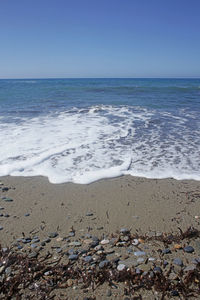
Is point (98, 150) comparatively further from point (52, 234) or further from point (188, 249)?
point (188, 249)

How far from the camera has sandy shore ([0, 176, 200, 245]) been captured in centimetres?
330

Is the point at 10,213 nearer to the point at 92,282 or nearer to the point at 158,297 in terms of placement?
the point at 92,282

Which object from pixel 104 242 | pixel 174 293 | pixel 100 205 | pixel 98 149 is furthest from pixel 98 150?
pixel 174 293

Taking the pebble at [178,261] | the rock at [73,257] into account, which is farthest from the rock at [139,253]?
the rock at [73,257]

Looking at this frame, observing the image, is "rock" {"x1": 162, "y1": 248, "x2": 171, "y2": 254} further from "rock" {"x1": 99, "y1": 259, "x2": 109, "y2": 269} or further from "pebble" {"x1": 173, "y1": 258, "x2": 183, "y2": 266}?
"rock" {"x1": 99, "y1": 259, "x2": 109, "y2": 269}

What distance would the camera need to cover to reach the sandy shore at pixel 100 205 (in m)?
3.30

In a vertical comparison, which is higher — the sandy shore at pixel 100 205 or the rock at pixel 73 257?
the rock at pixel 73 257

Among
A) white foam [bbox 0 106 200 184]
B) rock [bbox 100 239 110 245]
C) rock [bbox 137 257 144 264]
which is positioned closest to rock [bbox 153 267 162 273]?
rock [bbox 137 257 144 264]

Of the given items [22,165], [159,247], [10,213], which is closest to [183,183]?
[159,247]

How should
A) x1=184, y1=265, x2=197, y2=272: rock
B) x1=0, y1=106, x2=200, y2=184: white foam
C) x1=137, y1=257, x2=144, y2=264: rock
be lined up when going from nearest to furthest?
x1=184, y1=265, x2=197, y2=272: rock
x1=137, y1=257, x2=144, y2=264: rock
x1=0, y1=106, x2=200, y2=184: white foam

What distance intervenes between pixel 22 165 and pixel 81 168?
1426 millimetres

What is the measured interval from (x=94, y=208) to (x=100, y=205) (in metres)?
0.14

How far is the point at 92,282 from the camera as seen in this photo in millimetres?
2303

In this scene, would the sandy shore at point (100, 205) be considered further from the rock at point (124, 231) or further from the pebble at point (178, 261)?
the pebble at point (178, 261)
